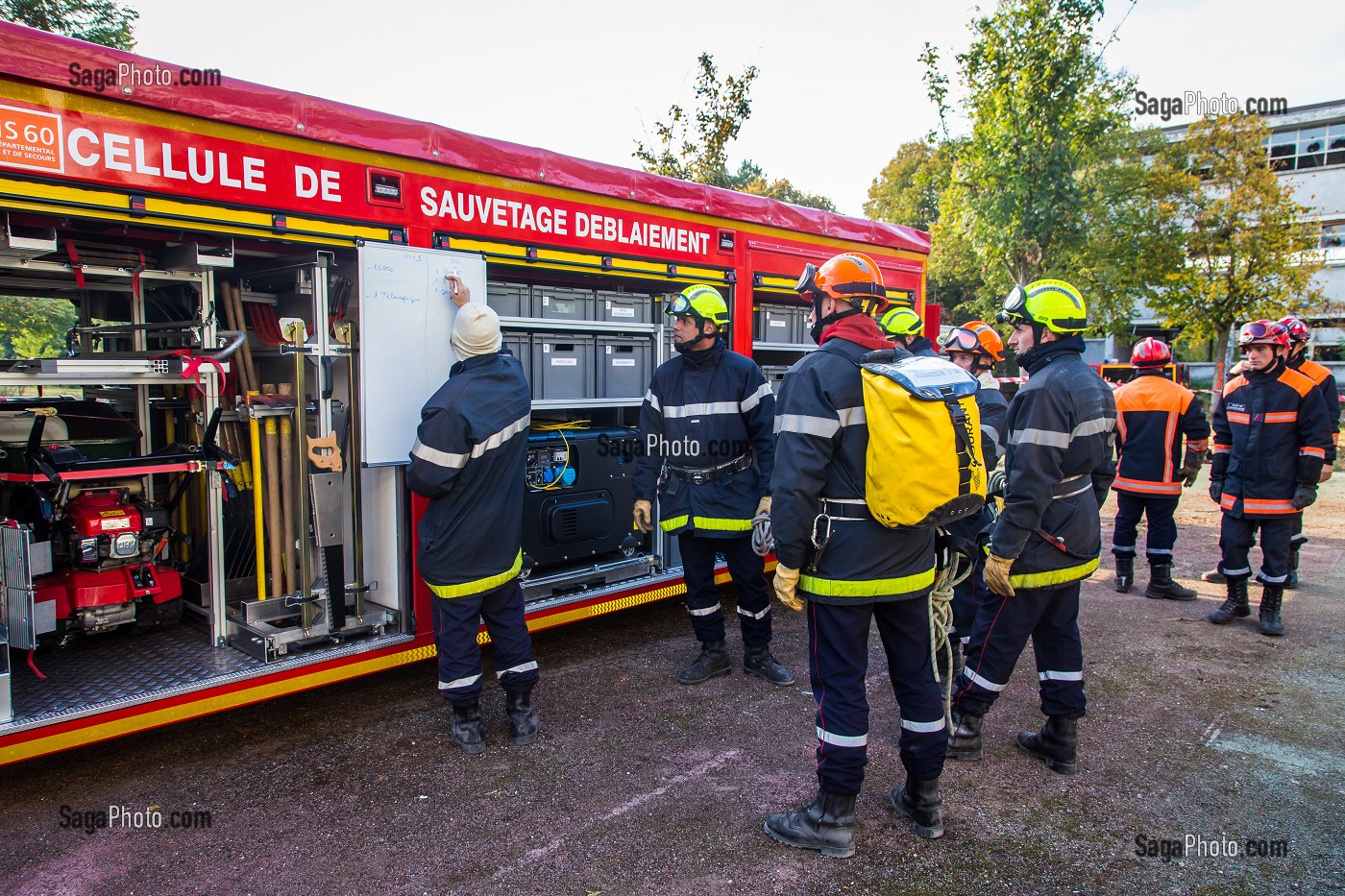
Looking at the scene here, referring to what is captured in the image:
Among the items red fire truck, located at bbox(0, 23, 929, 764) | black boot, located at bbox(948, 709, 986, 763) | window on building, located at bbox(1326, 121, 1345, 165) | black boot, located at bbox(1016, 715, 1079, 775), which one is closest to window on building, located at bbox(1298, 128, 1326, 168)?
window on building, located at bbox(1326, 121, 1345, 165)

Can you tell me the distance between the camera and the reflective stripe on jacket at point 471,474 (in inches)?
137

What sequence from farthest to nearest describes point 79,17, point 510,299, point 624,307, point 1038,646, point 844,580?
point 79,17 → point 624,307 → point 510,299 → point 1038,646 → point 844,580

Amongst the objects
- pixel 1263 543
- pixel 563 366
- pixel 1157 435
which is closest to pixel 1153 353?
pixel 1157 435

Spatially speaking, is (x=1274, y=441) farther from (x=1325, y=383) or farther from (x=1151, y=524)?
(x=1151, y=524)

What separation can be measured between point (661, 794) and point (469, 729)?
955 mm

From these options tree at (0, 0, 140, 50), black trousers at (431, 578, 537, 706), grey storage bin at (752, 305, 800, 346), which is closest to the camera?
black trousers at (431, 578, 537, 706)

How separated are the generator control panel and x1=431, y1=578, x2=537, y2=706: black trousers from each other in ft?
4.15

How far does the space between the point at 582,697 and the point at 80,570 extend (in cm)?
244

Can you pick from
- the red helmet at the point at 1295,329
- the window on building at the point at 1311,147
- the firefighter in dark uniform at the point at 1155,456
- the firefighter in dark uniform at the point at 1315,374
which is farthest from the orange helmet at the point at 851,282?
the window on building at the point at 1311,147

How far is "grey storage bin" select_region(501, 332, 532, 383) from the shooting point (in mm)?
4844

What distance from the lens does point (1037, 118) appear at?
52.0 feet

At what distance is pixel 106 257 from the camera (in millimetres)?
4027

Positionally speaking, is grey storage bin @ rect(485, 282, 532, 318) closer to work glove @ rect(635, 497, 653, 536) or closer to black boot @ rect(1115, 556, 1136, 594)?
Result: work glove @ rect(635, 497, 653, 536)

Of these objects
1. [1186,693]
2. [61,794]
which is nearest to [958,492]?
[1186,693]
